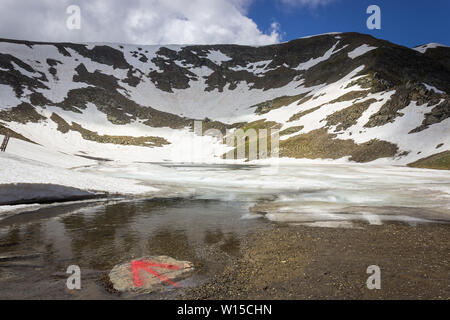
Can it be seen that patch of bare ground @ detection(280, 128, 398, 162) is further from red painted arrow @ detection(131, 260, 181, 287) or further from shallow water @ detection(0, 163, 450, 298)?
red painted arrow @ detection(131, 260, 181, 287)

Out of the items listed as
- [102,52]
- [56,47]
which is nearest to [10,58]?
[56,47]

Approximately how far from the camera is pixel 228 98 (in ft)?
434

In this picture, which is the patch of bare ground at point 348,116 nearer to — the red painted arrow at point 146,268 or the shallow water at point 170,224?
the shallow water at point 170,224

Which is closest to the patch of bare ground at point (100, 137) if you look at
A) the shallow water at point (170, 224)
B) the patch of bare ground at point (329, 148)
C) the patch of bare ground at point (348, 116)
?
the patch of bare ground at point (329, 148)

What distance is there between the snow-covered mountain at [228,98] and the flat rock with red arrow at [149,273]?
3533 centimetres

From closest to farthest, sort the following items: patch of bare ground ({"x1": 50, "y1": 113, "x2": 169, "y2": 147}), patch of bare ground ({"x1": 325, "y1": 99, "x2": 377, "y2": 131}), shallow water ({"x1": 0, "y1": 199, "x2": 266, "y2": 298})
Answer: shallow water ({"x1": 0, "y1": 199, "x2": 266, "y2": 298})
patch of bare ground ({"x1": 325, "y1": 99, "x2": 377, "y2": 131})
patch of bare ground ({"x1": 50, "y1": 113, "x2": 169, "y2": 147})

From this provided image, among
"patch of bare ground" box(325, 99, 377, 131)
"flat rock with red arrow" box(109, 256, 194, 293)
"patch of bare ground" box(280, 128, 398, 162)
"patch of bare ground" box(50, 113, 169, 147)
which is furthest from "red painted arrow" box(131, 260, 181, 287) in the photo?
"patch of bare ground" box(50, 113, 169, 147)

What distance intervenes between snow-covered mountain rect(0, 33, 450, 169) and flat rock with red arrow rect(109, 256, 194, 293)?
3533 cm

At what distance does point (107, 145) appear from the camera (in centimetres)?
8269

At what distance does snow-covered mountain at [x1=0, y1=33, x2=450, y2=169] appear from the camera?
199ft

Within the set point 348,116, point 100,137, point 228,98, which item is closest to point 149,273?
point 348,116

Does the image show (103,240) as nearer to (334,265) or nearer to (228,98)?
(334,265)

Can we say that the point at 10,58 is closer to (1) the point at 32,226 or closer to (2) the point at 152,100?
(2) the point at 152,100

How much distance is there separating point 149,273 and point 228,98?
129m
